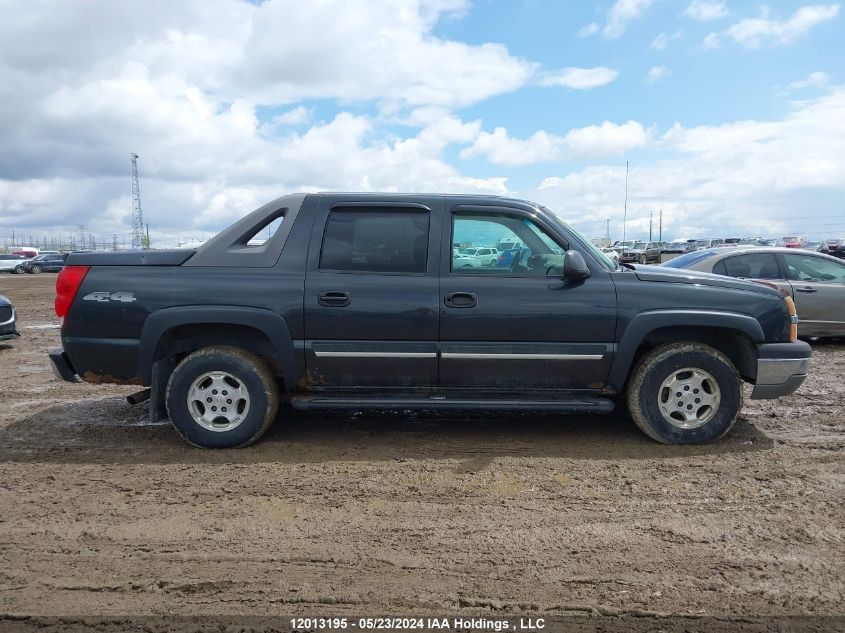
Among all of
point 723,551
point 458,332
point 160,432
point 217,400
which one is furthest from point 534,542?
point 160,432

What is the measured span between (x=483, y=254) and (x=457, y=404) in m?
1.13

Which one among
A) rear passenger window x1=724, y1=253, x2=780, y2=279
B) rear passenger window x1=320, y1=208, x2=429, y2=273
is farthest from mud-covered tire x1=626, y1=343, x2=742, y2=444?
rear passenger window x1=724, y1=253, x2=780, y2=279

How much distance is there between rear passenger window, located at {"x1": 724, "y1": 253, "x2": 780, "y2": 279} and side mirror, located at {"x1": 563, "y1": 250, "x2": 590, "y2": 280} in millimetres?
5116

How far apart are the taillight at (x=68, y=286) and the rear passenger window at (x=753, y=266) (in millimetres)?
7754

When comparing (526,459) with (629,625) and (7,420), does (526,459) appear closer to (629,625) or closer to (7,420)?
(629,625)

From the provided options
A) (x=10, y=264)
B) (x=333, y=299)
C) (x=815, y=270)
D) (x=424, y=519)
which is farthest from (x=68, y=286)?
(x=10, y=264)

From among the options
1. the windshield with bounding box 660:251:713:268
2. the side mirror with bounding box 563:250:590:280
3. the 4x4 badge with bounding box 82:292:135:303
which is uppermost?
the windshield with bounding box 660:251:713:268

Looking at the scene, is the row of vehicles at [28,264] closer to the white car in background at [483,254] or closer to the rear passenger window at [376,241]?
the rear passenger window at [376,241]

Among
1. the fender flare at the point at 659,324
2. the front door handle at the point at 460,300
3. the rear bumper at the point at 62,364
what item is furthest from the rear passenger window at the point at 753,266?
the rear bumper at the point at 62,364

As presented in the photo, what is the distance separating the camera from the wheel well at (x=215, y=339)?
4625 mm

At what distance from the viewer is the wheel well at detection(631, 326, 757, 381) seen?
470 centimetres

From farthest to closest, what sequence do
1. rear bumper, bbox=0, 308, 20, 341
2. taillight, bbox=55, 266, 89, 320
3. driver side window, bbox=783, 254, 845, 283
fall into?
rear bumper, bbox=0, 308, 20, 341, driver side window, bbox=783, 254, 845, 283, taillight, bbox=55, 266, 89, 320

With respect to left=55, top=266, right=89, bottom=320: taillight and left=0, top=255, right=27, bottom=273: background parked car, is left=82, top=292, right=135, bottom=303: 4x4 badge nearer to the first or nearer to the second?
left=55, top=266, right=89, bottom=320: taillight

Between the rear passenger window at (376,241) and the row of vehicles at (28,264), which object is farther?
the row of vehicles at (28,264)
